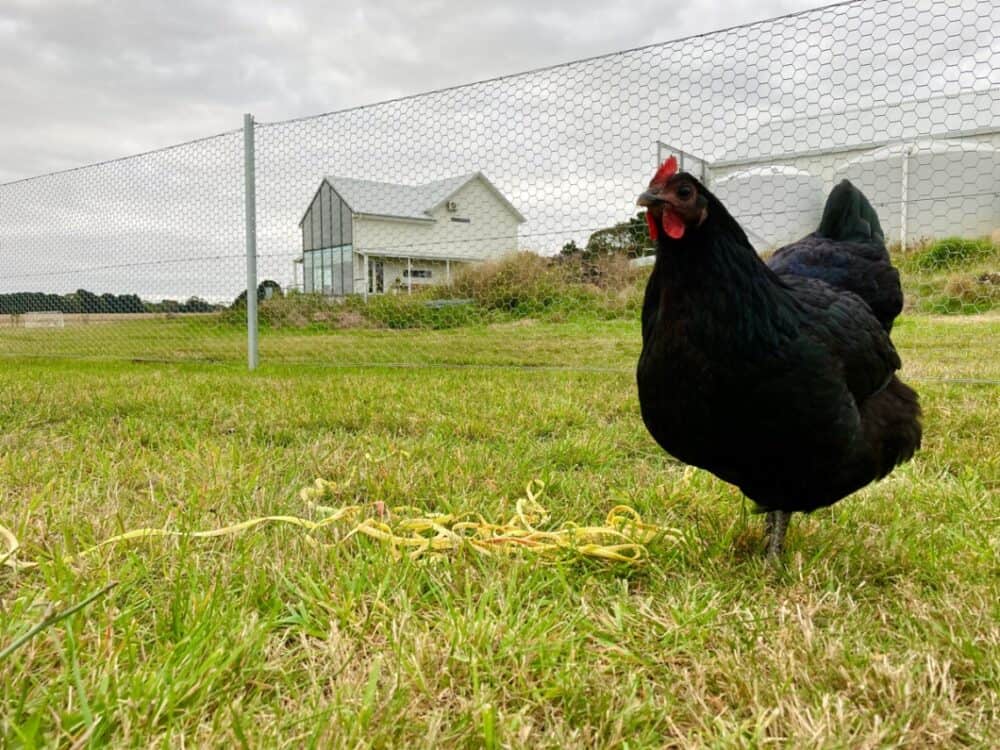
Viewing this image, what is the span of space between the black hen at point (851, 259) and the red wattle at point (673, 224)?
958mm

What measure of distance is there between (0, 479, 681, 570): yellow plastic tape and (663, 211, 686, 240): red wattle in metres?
0.75

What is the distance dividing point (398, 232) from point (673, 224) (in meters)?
5.42

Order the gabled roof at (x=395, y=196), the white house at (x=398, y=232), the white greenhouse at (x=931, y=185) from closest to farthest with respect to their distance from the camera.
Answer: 1. the white greenhouse at (x=931, y=185)
2. the white house at (x=398, y=232)
3. the gabled roof at (x=395, y=196)

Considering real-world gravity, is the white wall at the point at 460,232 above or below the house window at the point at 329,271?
above

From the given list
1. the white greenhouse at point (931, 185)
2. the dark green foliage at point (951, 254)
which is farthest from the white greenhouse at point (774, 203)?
the dark green foliage at point (951, 254)

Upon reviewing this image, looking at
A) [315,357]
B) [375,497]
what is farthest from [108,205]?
[375,497]

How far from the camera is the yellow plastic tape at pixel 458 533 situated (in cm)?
158

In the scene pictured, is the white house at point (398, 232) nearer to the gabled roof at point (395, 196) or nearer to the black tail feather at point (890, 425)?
the gabled roof at point (395, 196)

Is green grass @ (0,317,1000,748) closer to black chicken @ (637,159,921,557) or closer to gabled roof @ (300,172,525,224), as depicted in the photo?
black chicken @ (637,159,921,557)

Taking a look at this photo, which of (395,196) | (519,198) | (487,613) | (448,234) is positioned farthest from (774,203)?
(487,613)

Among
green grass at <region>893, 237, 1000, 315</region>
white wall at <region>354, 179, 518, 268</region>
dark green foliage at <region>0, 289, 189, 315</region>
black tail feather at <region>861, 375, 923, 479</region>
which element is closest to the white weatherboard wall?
white wall at <region>354, 179, 518, 268</region>

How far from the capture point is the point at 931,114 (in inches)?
163

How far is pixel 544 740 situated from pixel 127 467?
1.95 meters

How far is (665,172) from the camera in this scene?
1.59 meters
